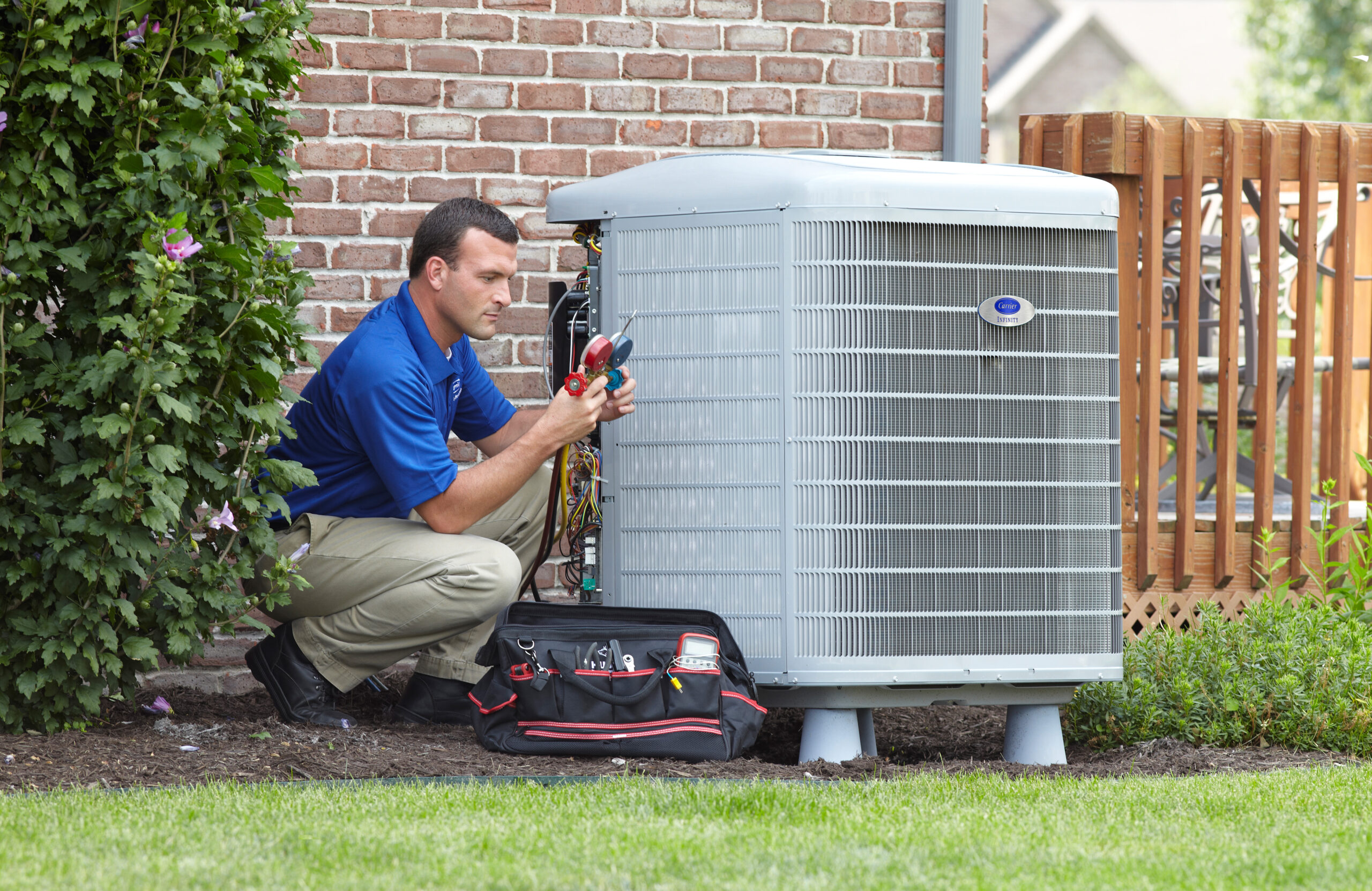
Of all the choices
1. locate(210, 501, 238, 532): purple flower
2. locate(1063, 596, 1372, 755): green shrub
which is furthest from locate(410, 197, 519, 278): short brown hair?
locate(1063, 596, 1372, 755): green shrub

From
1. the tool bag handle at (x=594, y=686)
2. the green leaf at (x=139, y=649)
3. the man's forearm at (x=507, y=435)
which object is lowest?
the tool bag handle at (x=594, y=686)

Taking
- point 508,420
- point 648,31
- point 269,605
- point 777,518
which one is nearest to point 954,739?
point 777,518

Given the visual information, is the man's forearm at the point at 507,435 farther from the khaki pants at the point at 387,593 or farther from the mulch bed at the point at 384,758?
the mulch bed at the point at 384,758

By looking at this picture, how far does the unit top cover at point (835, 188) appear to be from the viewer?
3.12 metres

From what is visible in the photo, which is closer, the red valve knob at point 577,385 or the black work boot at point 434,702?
the red valve knob at point 577,385

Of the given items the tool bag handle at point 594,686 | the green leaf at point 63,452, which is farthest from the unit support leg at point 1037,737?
the green leaf at point 63,452

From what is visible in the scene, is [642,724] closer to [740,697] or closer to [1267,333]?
[740,697]

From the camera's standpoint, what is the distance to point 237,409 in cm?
314

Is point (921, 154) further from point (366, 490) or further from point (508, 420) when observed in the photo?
point (366, 490)

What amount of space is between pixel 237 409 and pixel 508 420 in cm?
103

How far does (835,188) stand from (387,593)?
4.99 ft

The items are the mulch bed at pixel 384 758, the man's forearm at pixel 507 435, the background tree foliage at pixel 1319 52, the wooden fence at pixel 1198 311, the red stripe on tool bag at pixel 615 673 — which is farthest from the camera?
the background tree foliage at pixel 1319 52

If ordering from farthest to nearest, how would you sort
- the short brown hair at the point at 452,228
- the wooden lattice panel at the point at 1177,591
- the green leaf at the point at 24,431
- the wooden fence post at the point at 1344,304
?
1. the wooden fence post at the point at 1344,304
2. the wooden lattice panel at the point at 1177,591
3. the short brown hair at the point at 452,228
4. the green leaf at the point at 24,431

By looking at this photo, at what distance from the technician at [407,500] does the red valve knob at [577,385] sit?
60 millimetres
